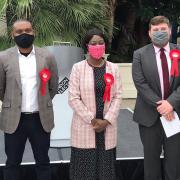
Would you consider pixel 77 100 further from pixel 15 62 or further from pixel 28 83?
pixel 15 62

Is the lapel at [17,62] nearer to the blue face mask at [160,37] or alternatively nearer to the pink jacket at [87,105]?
the pink jacket at [87,105]

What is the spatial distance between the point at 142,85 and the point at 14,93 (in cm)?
112

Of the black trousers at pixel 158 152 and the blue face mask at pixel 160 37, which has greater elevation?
the blue face mask at pixel 160 37

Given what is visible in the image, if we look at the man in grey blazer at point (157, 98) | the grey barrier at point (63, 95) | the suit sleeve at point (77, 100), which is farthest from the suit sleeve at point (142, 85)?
the grey barrier at point (63, 95)

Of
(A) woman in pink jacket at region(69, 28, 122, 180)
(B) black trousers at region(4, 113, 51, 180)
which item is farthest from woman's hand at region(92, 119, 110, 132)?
(B) black trousers at region(4, 113, 51, 180)

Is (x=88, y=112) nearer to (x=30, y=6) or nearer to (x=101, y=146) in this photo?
(x=101, y=146)

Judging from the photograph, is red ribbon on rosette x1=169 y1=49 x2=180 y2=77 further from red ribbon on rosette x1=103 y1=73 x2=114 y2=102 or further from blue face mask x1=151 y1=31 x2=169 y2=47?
red ribbon on rosette x1=103 y1=73 x2=114 y2=102

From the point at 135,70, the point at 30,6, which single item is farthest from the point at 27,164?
the point at 30,6

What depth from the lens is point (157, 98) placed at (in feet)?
11.5

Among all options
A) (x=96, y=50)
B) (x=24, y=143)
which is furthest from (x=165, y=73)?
(x=24, y=143)

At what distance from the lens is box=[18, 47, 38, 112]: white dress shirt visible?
3512 millimetres

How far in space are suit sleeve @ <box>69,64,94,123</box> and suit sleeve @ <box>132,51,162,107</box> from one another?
49 centimetres

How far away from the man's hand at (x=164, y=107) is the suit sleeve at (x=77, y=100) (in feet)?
1.95

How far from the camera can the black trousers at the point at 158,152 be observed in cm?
363
